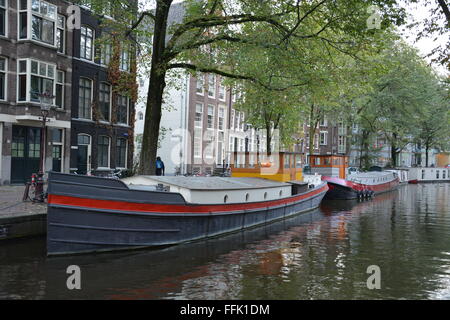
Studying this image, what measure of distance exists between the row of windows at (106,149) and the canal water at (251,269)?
553 inches

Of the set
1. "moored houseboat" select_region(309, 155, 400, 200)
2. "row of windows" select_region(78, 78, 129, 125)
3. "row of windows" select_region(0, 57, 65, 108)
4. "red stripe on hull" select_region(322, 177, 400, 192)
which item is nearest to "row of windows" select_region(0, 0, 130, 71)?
"row of windows" select_region(0, 57, 65, 108)

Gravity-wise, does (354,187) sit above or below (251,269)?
above

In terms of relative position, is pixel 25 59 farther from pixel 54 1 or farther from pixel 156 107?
pixel 156 107

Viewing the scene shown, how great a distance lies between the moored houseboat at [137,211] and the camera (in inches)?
400

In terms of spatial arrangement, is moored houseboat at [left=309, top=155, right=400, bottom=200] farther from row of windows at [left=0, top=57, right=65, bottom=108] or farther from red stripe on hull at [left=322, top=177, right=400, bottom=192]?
row of windows at [left=0, top=57, right=65, bottom=108]

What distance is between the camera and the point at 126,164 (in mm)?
29016

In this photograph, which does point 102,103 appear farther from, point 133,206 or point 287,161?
point 133,206

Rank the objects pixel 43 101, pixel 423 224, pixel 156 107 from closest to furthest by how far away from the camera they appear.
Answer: pixel 43 101 < pixel 156 107 < pixel 423 224

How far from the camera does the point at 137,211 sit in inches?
432

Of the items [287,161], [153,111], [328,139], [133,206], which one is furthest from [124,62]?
[328,139]

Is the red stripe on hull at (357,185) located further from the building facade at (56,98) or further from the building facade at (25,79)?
the building facade at (25,79)

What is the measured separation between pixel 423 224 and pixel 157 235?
12583 millimetres

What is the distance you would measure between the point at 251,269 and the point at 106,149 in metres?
19.2
